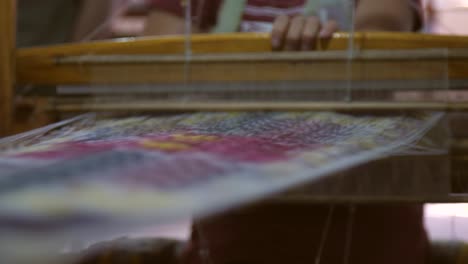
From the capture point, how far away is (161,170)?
0.98 ft

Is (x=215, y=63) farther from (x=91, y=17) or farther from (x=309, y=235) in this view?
(x=91, y=17)

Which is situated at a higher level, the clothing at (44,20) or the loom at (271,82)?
the clothing at (44,20)

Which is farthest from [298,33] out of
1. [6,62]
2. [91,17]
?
[91,17]

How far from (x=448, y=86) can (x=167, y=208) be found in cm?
59

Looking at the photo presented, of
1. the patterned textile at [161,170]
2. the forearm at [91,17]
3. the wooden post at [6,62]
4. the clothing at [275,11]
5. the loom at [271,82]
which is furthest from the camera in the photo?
the forearm at [91,17]

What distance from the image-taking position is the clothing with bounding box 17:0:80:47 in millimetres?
1201

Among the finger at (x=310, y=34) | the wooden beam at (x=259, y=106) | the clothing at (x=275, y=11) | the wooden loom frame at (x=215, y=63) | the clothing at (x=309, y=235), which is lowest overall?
the clothing at (x=309, y=235)

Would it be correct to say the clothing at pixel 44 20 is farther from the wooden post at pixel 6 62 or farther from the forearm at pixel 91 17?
the wooden post at pixel 6 62

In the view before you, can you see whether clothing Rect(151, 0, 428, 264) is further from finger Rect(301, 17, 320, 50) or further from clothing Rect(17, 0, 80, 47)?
clothing Rect(17, 0, 80, 47)

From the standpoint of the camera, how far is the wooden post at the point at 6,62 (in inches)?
32.0

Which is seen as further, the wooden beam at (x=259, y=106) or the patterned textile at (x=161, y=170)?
the wooden beam at (x=259, y=106)

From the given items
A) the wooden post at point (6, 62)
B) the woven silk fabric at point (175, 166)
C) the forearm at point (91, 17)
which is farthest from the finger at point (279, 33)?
the forearm at point (91, 17)

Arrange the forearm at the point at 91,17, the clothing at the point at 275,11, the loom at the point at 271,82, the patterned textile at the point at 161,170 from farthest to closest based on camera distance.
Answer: the forearm at the point at 91,17 < the clothing at the point at 275,11 < the loom at the point at 271,82 < the patterned textile at the point at 161,170

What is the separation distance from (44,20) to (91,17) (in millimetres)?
98
